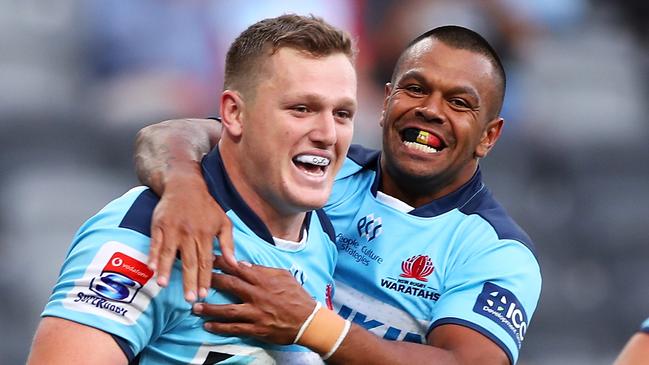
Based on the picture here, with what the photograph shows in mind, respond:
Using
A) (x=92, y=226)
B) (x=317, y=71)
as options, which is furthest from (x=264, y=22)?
(x=92, y=226)

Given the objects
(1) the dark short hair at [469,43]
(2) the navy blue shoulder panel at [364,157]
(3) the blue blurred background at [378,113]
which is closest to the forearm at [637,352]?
(1) the dark short hair at [469,43]

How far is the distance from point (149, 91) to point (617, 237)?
11.2 ft

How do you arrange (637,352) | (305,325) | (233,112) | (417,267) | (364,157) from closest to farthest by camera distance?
(637,352) → (305,325) → (233,112) → (417,267) → (364,157)

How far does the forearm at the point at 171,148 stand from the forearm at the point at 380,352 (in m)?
0.69

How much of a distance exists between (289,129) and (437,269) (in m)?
0.91

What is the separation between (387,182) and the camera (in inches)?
162

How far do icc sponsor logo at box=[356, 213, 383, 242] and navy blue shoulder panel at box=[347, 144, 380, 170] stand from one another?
27 centimetres

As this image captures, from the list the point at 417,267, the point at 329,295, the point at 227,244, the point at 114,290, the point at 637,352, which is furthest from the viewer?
the point at 417,267

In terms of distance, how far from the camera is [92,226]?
9.96 ft

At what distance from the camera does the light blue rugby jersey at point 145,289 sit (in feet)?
9.50

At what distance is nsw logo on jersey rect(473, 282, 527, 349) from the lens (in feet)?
12.0

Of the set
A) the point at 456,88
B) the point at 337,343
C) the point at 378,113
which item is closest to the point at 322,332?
the point at 337,343

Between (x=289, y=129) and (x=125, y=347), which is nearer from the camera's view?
(x=125, y=347)

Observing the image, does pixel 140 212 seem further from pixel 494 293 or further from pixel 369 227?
pixel 494 293
